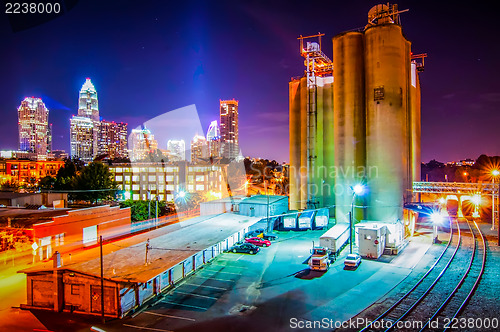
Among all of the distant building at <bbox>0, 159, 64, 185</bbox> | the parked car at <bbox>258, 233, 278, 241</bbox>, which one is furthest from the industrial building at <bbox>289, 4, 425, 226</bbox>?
the distant building at <bbox>0, 159, 64, 185</bbox>

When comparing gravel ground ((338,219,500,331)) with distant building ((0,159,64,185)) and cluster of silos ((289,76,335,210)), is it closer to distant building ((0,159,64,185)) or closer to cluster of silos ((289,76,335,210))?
cluster of silos ((289,76,335,210))

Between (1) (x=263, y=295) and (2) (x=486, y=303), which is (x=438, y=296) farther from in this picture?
(1) (x=263, y=295)

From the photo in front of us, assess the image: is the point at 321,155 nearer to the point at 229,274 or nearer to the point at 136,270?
the point at 229,274

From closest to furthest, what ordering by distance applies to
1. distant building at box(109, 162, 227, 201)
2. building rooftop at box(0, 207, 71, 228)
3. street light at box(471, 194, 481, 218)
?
building rooftop at box(0, 207, 71, 228)
street light at box(471, 194, 481, 218)
distant building at box(109, 162, 227, 201)

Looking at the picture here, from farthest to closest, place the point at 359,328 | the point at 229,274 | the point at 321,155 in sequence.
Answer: the point at 321,155 < the point at 229,274 < the point at 359,328

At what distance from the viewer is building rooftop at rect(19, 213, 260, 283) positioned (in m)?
19.2

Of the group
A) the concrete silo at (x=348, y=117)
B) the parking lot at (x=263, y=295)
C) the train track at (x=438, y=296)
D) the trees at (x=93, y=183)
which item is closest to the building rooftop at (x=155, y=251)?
the parking lot at (x=263, y=295)

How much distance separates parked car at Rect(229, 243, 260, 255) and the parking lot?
1383mm

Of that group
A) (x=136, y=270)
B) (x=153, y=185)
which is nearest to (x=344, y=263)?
(x=136, y=270)

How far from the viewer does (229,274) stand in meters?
23.8

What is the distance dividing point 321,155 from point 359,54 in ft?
52.3

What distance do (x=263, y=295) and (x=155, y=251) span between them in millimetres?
9035

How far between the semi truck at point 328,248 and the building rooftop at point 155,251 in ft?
26.9

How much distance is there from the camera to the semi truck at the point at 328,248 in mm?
24188
